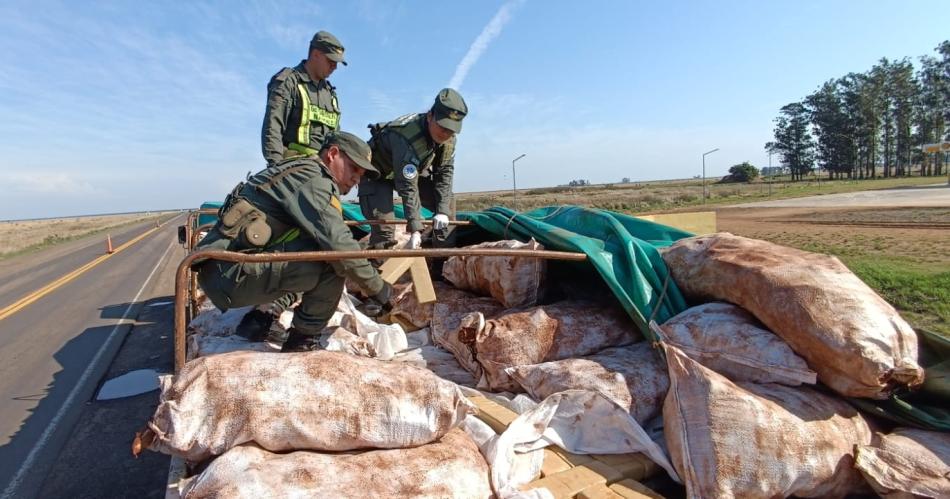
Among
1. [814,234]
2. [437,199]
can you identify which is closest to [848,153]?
[814,234]

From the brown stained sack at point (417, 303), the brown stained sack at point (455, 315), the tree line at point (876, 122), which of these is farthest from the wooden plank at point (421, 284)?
the tree line at point (876, 122)

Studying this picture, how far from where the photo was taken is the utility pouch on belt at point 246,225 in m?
2.76

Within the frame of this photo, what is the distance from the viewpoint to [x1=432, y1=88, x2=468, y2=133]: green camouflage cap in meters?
4.16

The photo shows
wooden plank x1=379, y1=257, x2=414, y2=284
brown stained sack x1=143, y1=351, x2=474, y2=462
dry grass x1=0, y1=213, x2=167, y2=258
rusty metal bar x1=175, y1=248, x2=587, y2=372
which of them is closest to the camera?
brown stained sack x1=143, y1=351, x2=474, y2=462

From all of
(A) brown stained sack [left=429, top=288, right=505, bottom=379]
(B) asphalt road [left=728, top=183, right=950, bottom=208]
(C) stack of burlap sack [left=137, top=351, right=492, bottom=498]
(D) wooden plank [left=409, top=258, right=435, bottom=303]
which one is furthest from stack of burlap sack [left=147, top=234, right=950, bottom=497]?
(B) asphalt road [left=728, top=183, right=950, bottom=208]

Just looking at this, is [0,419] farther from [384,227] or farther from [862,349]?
[862,349]

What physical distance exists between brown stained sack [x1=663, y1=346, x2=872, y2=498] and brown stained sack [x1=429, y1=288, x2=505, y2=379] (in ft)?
4.56

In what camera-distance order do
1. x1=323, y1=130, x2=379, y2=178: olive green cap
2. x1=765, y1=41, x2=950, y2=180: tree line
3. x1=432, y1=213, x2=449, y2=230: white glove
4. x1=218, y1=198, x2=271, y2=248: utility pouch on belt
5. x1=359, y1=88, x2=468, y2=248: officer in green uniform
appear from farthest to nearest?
x1=765, y1=41, x2=950, y2=180: tree line
x1=432, y1=213, x2=449, y2=230: white glove
x1=359, y1=88, x2=468, y2=248: officer in green uniform
x1=323, y1=130, x2=379, y2=178: olive green cap
x1=218, y1=198, x2=271, y2=248: utility pouch on belt

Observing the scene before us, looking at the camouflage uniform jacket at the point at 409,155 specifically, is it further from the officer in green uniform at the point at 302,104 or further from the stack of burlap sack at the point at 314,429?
the stack of burlap sack at the point at 314,429

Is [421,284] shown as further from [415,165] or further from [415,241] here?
[415,165]

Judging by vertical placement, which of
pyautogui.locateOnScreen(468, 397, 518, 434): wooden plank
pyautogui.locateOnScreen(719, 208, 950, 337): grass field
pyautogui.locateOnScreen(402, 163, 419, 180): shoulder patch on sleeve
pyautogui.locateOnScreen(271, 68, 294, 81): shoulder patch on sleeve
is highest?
pyautogui.locateOnScreen(271, 68, 294, 81): shoulder patch on sleeve

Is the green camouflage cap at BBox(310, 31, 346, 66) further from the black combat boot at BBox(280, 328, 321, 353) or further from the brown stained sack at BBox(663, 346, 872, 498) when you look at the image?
the brown stained sack at BBox(663, 346, 872, 498)

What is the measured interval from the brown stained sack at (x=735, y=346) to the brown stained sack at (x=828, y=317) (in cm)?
5

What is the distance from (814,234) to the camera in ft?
37.8
